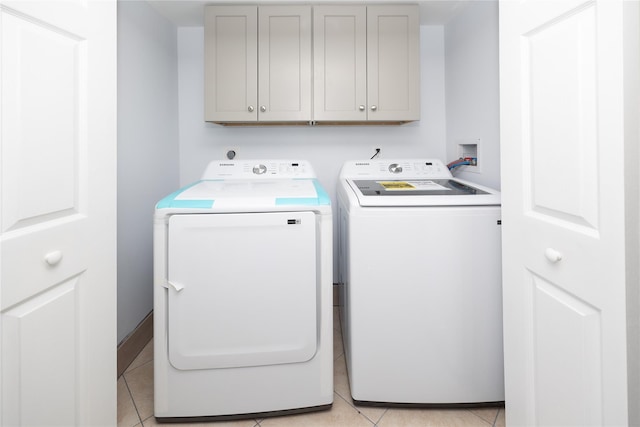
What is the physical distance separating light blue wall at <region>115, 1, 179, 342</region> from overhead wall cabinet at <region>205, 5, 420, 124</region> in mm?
341

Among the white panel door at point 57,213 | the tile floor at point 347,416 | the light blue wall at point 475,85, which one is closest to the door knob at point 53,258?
the white panel door at point 57,213

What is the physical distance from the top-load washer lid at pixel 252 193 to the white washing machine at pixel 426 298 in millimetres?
224

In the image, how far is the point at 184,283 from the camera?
131cm

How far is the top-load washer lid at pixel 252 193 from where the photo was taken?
132 cm

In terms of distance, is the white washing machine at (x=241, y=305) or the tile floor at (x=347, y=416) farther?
the tile floor at (x=347, y=416)

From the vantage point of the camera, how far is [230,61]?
2.09 m

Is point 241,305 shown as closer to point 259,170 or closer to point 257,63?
point 259,170

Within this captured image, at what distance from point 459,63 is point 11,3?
7.31 feet

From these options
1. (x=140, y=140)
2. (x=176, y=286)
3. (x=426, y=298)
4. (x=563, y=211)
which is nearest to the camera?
(x=563, y=211)

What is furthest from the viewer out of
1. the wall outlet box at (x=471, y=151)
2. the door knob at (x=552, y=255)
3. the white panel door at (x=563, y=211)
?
the wall outlet box at (x=471, y=151)

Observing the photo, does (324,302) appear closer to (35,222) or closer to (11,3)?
(35,222)

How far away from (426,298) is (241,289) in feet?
2.49

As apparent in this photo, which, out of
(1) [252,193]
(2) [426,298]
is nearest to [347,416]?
(2) [426,298]

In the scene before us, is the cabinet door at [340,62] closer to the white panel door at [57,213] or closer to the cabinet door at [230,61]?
the cabinet door at [230,61]
